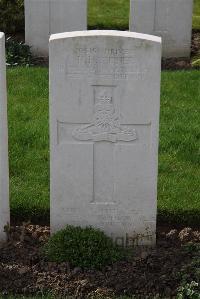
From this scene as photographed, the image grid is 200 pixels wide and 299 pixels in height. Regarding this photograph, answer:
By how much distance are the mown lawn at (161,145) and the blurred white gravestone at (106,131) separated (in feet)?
2.08

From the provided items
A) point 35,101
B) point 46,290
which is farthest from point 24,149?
point 46,290

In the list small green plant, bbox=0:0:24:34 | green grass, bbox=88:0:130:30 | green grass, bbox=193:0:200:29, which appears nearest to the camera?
small green plant, bbox=0:0:24:34

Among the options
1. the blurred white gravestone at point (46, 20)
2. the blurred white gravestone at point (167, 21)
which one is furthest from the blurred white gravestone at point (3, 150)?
the blurred white gravestone at point (167, 21)

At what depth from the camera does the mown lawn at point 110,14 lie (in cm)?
1241

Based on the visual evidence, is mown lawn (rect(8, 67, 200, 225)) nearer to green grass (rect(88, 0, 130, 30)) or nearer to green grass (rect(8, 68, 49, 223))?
green grass (rect(8, 68, 49, 223))

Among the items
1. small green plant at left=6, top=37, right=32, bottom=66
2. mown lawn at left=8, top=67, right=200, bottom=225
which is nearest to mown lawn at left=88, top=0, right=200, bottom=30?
small green plant at left=6, top=37, right=32, bottom=66

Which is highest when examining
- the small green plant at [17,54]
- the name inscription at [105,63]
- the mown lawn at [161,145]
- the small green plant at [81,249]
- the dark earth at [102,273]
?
the name inscription at [105,63]

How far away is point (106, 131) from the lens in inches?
220

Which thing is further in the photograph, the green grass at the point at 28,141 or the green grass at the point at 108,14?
the green grass at the point at 108,14

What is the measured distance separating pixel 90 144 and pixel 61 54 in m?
0.71

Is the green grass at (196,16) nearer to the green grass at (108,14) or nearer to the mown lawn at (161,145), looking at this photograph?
the green grass at (108,14)

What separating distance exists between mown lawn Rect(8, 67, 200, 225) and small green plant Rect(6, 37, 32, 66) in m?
0.63

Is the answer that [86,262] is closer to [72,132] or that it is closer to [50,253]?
[50,253]

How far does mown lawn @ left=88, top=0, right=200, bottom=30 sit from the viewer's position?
1241 centimetres
